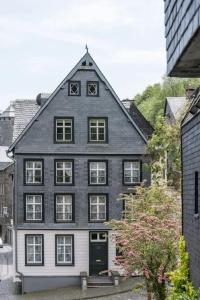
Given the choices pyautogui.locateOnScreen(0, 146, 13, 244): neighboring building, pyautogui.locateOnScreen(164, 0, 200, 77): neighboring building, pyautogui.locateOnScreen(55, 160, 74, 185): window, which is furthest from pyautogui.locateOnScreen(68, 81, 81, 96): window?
pyautogui.locateOnScreen(0, 146, 13, 244): neighboring building

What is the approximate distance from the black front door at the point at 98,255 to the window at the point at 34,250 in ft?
9.89

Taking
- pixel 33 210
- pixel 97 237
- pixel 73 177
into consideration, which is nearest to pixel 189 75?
pixel 73 177

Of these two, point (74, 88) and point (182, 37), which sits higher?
point (74, 88)

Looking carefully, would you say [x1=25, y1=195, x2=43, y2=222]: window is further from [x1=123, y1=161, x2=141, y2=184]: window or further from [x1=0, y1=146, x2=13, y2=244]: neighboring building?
[x1=0, y1=146, x2=13, y2=244]: neighboring building

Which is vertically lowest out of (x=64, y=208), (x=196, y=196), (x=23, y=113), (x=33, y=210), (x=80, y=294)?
(x=80, y=294)

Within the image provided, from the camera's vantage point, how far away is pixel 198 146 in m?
16.1

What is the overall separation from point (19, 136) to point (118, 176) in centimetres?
649

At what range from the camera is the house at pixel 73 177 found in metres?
39.7

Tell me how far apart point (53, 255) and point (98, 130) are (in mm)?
8028

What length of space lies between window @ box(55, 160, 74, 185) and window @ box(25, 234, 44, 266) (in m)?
3.55

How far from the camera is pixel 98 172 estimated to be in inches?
1593

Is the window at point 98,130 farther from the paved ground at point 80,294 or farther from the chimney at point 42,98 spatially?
the paved ground at point 80,294

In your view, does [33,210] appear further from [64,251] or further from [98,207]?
[98,207]

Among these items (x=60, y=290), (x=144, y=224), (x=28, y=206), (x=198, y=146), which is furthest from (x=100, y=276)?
(x=198, y=146)
